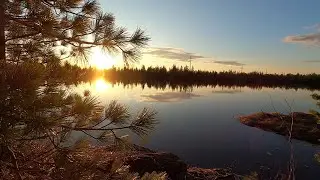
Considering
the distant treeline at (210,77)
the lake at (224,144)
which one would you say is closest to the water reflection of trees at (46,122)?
the lake at (224,144)

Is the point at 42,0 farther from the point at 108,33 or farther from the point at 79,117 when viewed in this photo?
the point at 79,117

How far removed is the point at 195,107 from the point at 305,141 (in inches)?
404

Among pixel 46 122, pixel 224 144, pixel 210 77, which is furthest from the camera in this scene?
pixel 210 77

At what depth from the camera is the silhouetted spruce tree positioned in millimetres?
2830

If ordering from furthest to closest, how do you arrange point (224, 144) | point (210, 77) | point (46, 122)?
1. point (210, 77)
2. point (224, 144)
3. point (46, 122)

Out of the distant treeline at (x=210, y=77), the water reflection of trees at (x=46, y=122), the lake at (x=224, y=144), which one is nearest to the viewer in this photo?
the water reflection of trees at (x=46, y=122)

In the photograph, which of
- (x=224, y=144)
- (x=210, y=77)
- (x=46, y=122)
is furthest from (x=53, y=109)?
(x=210, y=77)

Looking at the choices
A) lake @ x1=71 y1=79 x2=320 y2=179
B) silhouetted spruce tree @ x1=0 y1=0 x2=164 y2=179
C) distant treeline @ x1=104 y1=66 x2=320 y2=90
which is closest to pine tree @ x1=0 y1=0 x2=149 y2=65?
silhouetted spruce tree @ x1=0 y1=0 x2=164 y2=179

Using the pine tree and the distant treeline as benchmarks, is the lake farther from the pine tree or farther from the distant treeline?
the distant treeline

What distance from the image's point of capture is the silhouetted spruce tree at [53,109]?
9.29 feet

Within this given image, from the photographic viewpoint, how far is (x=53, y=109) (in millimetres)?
3146

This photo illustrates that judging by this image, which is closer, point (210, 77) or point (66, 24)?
point (66, 24)

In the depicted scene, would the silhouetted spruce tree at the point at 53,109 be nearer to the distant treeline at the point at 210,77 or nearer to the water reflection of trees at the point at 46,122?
the water reflection of trees at the point at 46,122

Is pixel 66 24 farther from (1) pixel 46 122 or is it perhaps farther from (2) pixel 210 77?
(2) pixel 210 77
